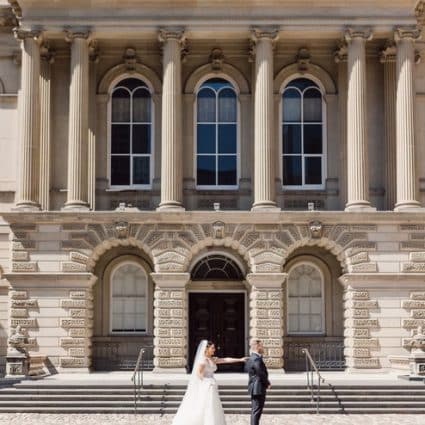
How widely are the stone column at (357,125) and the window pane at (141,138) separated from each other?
279 inches

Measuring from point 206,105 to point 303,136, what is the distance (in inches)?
142

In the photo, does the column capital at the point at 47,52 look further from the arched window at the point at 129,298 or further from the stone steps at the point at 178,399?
the stone steps at the point at 178,399

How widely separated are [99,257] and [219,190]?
4786 mm

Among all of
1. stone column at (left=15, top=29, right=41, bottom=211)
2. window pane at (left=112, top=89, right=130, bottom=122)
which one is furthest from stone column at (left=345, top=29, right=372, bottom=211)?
stone column at (left=15, top=29, right=41, bottom=211)

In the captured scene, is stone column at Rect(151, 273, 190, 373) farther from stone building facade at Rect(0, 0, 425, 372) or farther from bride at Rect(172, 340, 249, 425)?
bride at Rect(172, 340, 249, 425)

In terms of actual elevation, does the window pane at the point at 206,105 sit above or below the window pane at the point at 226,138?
above

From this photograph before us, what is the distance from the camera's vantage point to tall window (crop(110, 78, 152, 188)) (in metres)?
35.0

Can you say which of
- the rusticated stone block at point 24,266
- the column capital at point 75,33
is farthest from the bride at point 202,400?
the column capital at point 75,33

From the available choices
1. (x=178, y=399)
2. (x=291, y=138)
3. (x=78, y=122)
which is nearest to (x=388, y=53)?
(x=291, y=138)

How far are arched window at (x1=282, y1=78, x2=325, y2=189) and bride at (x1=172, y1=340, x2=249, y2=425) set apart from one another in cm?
1580

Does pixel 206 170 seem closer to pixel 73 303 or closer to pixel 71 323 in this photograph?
pixel 73 303

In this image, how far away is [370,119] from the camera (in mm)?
34812

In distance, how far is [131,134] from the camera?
35.2m

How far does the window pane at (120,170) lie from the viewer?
1375 inches
